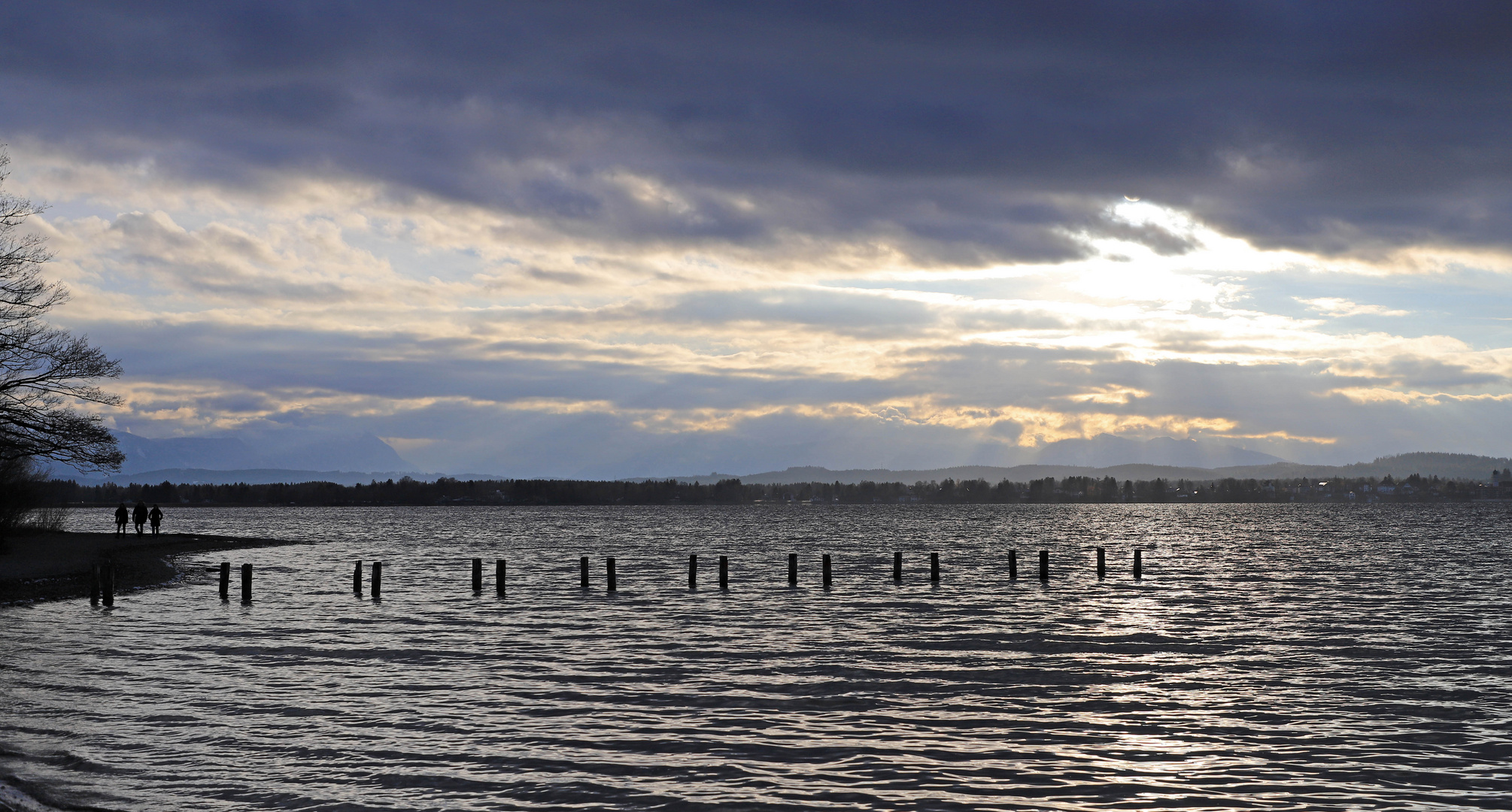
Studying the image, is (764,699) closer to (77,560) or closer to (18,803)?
(18,803)

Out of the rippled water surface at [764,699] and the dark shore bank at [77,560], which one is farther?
the dark shore bank at [77,560]

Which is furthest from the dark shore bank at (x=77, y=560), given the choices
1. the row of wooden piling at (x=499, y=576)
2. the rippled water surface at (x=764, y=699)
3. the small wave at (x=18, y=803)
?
the small wave at (x=18, y=803)

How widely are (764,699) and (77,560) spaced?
153 ft

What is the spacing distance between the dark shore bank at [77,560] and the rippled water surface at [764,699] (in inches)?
147

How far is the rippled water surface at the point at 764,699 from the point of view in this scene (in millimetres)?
15133

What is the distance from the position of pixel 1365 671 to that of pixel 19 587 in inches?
1827

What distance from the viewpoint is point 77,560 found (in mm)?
53844

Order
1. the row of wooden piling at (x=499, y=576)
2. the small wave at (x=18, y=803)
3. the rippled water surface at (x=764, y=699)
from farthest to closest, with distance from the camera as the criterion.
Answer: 1. the row of wooden piling at (x=499, y=576)
2. the rippled water surface at (x=764, y=699)
3. the small wave at (x=18, y=803)

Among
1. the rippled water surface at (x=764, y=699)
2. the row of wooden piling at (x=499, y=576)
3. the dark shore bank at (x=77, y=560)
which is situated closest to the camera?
the rippled water surface at (x=764, y=699)

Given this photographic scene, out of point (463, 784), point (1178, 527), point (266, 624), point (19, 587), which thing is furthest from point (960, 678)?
point (1178, 527)

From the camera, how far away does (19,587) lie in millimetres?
42406

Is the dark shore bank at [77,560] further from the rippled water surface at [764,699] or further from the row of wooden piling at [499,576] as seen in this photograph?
the rippled water surface at [764,699]

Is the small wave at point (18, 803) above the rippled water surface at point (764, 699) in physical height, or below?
above

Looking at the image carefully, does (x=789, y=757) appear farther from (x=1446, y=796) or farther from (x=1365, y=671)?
(x=1365, y=671)
